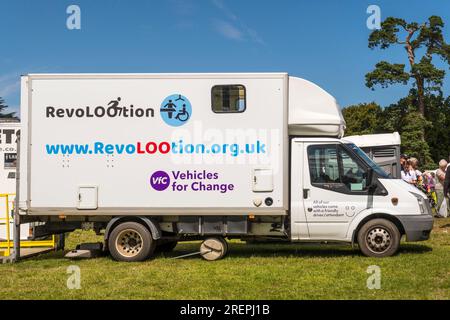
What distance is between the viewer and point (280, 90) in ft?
35.3

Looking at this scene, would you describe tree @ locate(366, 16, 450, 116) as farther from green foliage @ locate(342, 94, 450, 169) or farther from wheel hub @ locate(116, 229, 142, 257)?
wheel hub @ locate(116, 229, 142, 257)

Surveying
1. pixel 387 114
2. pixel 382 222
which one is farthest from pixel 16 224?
pixel 387 114

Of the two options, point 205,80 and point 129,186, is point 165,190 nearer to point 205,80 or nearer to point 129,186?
point 129,186

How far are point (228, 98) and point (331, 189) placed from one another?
2346 mm

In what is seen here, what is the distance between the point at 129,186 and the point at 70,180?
1030 millimetres

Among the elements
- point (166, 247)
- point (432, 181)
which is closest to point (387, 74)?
point (432, 181)

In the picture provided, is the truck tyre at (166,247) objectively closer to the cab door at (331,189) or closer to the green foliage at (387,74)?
the cab door at (331,189)

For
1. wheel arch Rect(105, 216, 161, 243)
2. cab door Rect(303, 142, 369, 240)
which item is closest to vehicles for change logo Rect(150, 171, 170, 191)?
wheel arch Rect(105, 216, 161, 243)

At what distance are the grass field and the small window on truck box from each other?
2.61 metres

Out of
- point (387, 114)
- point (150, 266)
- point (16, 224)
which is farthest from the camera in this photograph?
point (387, 114)

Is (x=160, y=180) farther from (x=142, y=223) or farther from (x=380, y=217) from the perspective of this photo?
(x=380, y=217)

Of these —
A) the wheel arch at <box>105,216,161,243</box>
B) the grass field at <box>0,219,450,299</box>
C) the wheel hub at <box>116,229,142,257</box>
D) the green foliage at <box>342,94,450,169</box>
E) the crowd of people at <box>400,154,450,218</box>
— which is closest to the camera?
the grass field at <box>0,219,450,299</box>

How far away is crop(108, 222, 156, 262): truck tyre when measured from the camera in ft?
36.2
